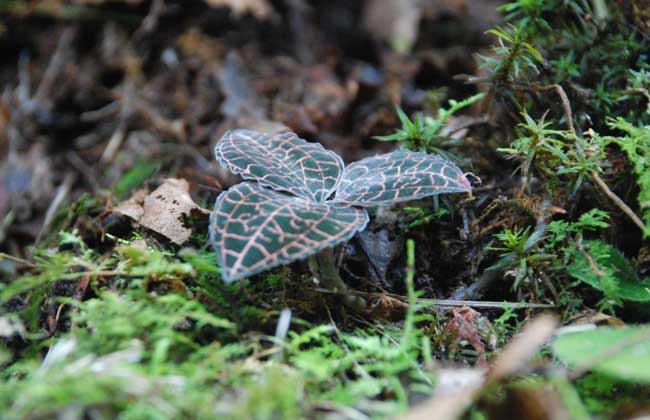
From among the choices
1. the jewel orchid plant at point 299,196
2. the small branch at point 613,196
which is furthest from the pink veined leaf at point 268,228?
the small branch at point 613,196

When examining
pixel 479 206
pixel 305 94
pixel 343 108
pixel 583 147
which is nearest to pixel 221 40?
pixel 305 94

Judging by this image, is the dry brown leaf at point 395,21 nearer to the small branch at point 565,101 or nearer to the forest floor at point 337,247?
the forest floor at point 337,247

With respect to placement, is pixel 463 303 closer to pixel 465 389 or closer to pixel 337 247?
pixel 337 247

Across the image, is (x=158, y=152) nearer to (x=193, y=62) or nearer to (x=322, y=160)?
(x=193, y=62)

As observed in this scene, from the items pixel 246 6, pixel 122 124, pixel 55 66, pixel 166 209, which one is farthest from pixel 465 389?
pixel 55 66

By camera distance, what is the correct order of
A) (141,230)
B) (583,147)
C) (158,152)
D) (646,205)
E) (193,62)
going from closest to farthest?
(646,205), (583,147), (141,230), (158,152), (193,62)

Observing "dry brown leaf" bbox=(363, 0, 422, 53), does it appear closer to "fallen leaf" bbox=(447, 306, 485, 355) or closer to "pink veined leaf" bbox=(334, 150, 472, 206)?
"pink veined leaf" bbox=(334, 150, 472, 206)

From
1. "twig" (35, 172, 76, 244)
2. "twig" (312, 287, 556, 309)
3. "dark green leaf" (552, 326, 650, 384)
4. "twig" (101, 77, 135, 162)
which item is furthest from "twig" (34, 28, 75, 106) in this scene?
"dark green leaf" (552, 326, 650, 384)
